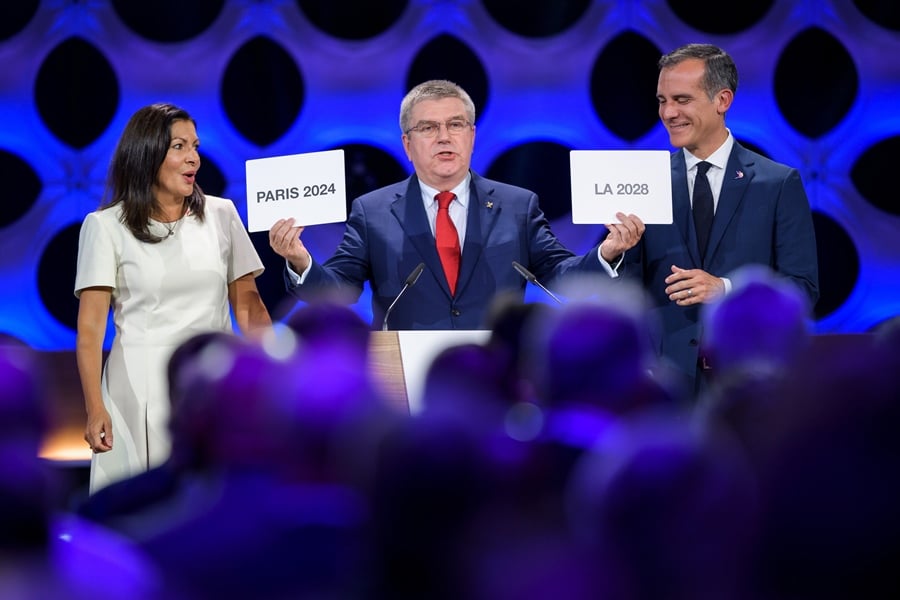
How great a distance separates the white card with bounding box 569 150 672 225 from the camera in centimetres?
248

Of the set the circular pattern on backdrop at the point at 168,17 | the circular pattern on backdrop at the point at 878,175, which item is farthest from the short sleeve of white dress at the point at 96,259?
the circular pattern on backdrop at the point at 878,175

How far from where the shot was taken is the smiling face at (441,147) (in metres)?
3.07

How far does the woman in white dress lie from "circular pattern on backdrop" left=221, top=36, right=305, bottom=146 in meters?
1.39

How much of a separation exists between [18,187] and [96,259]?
180 cm

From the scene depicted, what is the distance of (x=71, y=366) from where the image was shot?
4.11m

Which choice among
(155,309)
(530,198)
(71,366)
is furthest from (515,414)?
(71,366)

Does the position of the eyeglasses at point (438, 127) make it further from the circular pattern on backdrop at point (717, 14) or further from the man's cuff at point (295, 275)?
the circular pattern on backdrop at point (717, 14)

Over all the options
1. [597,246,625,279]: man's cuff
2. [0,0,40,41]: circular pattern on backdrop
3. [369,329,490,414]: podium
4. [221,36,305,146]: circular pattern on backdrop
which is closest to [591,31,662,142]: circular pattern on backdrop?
[221,36,305,146]: circular pattern on backdrop

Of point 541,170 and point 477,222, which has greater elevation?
point 541,170

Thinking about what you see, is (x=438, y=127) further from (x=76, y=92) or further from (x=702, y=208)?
(x=76, y=92)

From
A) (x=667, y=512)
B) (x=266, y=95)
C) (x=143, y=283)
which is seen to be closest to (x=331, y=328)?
(x=667, y=512)

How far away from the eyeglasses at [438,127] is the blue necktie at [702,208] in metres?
0.67

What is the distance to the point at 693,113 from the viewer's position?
293cm

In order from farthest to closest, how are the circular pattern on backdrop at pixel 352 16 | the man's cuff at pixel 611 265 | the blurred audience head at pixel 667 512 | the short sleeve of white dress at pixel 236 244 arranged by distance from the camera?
the circular pattern on backdrop at pixel 352 16 < the short sleeve of white dress at pixel 236 244 < the man's cuff at pixel 611 265 < the blurred audience head at pixel 667 512
